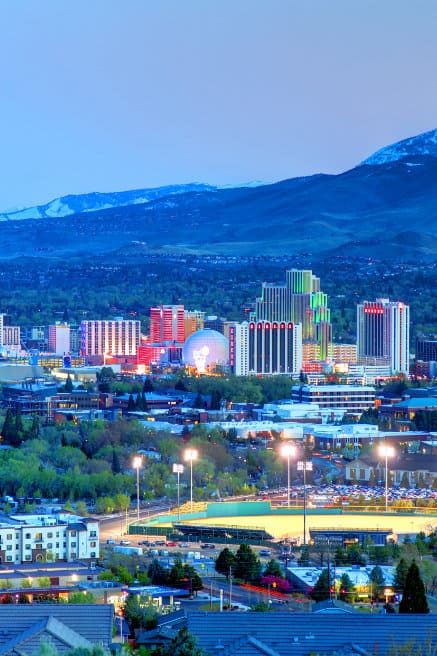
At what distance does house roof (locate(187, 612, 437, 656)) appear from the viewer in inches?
755

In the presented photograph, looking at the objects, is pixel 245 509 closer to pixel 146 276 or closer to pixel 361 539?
pixel 361 539

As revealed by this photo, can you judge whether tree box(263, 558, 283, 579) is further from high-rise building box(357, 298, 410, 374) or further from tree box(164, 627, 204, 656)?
high-rise building box(357, 298, 410, 374)

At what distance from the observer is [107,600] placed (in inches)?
1035

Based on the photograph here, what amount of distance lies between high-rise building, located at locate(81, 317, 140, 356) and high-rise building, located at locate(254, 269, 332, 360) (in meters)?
5.48

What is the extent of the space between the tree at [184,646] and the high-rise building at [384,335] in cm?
6549

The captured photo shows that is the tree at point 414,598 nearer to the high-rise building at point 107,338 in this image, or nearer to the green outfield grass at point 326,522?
the green outfield grass at point 326,522

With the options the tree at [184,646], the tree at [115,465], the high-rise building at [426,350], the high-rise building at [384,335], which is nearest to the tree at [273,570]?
the tree at [184,646]

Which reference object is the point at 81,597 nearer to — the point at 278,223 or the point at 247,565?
the point at 247,565

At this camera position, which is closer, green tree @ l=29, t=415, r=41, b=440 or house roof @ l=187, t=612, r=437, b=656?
house roof @ l=187, t=612, r=437, b=656

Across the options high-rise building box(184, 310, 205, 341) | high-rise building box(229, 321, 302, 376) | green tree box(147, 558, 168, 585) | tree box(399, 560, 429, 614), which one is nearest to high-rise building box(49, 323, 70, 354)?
high-rise building box(184, 310, 205, 341)

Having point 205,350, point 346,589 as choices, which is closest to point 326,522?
point 346,589

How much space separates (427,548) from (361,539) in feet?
5.71

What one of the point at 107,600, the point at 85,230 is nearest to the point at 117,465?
the point at 107,600

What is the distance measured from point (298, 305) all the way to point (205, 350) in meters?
12.6
